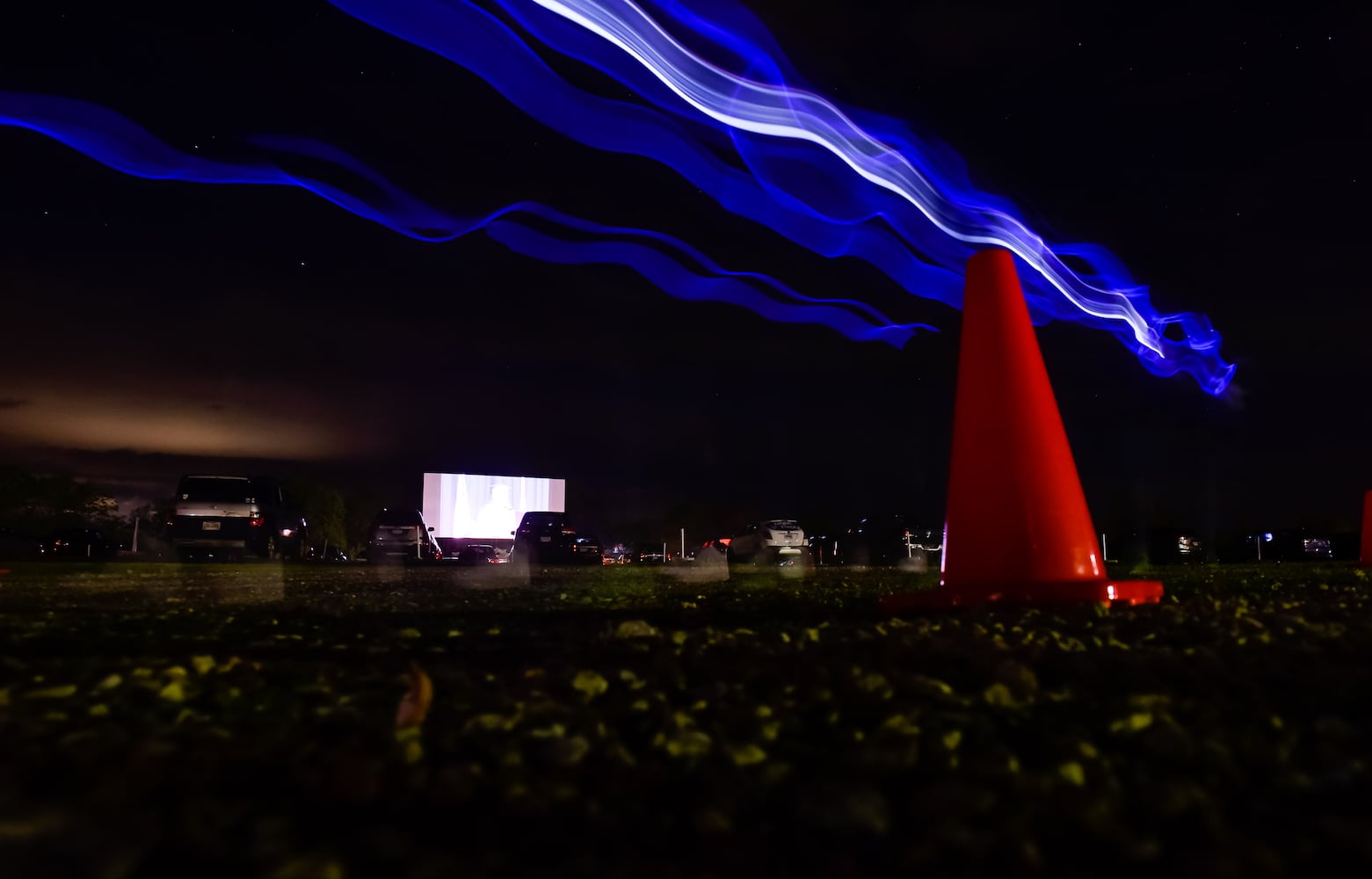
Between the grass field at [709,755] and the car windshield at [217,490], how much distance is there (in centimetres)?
1669

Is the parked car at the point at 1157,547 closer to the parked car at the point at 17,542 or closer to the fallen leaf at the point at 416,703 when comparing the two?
the fallen leaf at the point at 416,703

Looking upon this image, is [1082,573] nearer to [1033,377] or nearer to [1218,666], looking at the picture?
[1033,377]

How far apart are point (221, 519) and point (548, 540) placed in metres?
10.3

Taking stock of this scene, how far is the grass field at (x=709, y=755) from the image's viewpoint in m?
1.64

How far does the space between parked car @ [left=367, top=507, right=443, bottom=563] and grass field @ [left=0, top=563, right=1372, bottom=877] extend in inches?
847

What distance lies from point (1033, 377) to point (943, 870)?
5.37 metres

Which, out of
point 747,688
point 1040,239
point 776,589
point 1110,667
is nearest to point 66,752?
point 747,688

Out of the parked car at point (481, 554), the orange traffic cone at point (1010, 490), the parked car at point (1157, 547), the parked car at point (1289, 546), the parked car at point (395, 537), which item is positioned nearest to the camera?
the orange traffic cone at point (1010, 490)

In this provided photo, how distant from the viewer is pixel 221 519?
1981cm

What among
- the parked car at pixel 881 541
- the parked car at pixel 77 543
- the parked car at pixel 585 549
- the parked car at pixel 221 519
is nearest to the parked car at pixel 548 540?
the parked car at pixel 585 549

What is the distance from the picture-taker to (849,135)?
40.0ft

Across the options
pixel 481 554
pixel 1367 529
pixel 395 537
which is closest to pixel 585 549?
pixel 395 537

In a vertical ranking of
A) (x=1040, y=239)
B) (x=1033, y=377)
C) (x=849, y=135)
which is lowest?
(x=1033, y=377)

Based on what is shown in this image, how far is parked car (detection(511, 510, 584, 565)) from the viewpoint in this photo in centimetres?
2797
